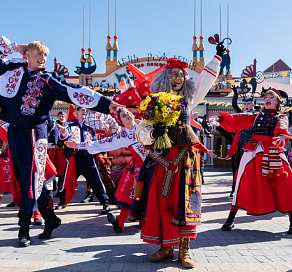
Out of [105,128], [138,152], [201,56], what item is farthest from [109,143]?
[201,56]

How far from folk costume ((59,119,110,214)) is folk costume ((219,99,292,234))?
Answer: 226 cm

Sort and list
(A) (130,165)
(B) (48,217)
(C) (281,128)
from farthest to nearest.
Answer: (A) (130,165)
(C) (281,128)
(B) (48,217)

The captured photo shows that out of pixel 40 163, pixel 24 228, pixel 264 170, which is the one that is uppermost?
pixel 40 163

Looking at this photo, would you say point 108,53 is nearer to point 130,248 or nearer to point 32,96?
point 32,96

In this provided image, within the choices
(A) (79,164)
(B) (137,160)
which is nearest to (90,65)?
(A) (79,164)

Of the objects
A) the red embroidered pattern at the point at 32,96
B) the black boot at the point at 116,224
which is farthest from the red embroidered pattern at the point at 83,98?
the black boot at the point at 116,224

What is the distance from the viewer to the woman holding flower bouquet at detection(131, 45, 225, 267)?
3041mm

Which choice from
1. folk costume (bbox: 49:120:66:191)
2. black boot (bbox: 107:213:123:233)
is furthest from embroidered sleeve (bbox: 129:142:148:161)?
folk costume (bbox: 49:120:66:191)

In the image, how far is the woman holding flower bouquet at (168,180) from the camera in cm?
304

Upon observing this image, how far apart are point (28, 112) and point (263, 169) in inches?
120

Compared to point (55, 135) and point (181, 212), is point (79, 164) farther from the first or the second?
point (181, 212)

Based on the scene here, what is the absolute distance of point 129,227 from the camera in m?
4.69

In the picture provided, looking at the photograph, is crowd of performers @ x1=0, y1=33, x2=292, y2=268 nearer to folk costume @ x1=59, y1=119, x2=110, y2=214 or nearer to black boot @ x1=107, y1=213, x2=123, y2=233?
black boot @ x1=107, y1=213, x2=123, y2=233

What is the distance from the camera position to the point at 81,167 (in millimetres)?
5945
